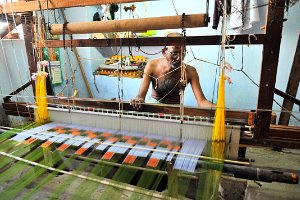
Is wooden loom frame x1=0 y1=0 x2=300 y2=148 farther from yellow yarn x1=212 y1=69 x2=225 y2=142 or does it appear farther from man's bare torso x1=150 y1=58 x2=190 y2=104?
man's bare torso x1=150 y1=58 x2=190 y2=104

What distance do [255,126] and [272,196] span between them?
3.59ft

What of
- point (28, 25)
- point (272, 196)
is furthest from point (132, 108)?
point (272, 196)

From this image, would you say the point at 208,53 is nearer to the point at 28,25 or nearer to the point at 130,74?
the point at 130,74

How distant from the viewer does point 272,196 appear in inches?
88.4

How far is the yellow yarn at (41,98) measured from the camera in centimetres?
209

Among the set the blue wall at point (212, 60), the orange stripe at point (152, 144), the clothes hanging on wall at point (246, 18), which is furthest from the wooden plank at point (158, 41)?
the clothes hanging on wall at point (246, 18)

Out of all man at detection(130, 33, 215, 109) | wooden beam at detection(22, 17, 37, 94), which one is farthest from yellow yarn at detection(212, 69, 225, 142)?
wooden beam at detection(22, 17, 37, 94)

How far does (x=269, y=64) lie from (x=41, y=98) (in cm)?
194

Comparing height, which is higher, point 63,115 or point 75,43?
point 75,43

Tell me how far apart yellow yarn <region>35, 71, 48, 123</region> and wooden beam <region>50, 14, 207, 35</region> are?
0.43 meters

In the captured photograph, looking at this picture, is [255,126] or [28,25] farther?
[28,25]

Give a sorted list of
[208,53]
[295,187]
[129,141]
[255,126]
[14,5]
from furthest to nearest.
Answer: [208,53], [295,187], [14,5], [129,141], [255,126]

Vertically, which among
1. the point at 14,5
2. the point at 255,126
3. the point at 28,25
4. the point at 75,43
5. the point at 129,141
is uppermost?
the point at 14,5

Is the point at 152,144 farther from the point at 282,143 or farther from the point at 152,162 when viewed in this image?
the point at 282,143
